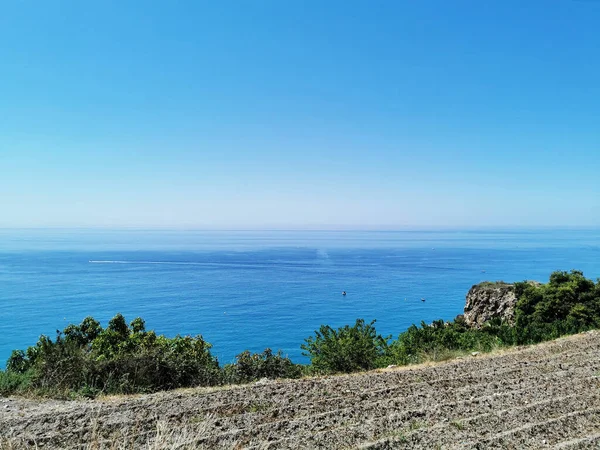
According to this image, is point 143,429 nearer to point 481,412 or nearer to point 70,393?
point 70,393

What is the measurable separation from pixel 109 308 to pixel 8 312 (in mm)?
12769

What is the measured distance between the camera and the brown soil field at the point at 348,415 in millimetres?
5145

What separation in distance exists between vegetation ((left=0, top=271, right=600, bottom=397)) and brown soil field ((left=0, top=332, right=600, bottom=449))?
1383 millimetres

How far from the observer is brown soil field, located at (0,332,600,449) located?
5.14m

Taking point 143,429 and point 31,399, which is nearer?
point 143,429

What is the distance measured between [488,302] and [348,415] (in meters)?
34.7

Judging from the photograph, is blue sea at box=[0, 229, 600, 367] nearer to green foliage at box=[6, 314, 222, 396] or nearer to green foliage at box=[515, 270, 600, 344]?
green foliage at box=[515, 270, 600, 344]

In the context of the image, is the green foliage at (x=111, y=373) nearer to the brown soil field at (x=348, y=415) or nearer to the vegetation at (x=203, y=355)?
the vegetation at (x=203, y=355)

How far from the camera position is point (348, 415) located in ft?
20.2

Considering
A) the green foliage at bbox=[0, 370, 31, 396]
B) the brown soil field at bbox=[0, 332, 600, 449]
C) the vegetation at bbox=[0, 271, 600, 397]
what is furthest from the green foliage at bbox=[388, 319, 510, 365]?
the green foliage at bbox=[0, 370, 31, 396]

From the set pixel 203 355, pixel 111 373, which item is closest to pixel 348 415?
pixel 111 373

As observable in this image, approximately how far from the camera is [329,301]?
61.1 m

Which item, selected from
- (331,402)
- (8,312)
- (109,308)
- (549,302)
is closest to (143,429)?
(331,402)

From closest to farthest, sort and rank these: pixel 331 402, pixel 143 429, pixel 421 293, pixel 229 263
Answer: pixel 143 429
pixel 331 402
pixel 421 293
pixel 229 263
